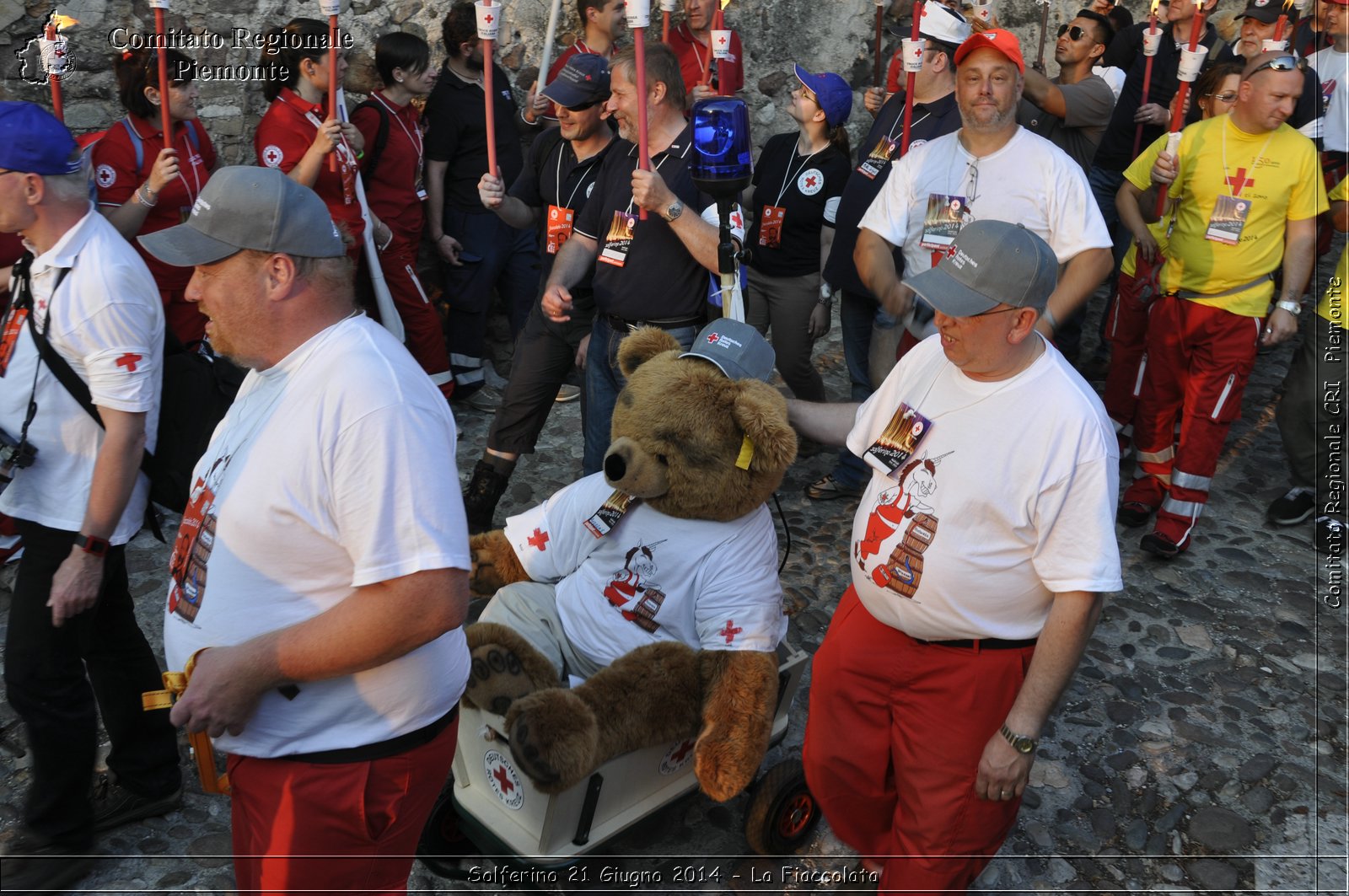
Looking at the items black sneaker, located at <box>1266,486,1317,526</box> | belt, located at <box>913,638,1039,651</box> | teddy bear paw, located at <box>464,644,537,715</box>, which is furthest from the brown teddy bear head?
black sneaker, located at <box>1266,486,1317,526</box>

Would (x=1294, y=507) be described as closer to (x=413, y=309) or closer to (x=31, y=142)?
(x=413, y=309)

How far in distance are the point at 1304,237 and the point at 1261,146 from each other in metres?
0.49

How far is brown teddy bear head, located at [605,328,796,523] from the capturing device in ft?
11.0

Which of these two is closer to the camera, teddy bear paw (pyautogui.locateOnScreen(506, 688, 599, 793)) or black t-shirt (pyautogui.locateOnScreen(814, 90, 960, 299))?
teddy bear paw (pyautogui.locateOnScreen(506, 688, 599, 793))

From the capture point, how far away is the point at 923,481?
9.61 ft

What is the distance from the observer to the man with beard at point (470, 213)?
6.47 metres

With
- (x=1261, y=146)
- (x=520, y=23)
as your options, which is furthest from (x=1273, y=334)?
(x=520, y=23)

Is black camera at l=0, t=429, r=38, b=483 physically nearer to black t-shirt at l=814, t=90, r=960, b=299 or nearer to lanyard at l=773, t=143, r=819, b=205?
black t-shirt at l=814, t=90, r=960, b=299

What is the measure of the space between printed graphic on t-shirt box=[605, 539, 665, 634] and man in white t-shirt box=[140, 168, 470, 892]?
42.8 inches

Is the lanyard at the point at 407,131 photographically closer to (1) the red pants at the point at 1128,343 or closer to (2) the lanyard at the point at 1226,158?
(1) the red pants at the point at 1128,343

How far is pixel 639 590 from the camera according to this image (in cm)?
350

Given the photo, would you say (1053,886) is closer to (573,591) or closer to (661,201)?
(573,591)

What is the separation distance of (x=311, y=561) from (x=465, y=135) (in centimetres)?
483

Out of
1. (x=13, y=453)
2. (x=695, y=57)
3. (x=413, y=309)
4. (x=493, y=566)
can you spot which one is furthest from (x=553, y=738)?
(x=695, y=57)
